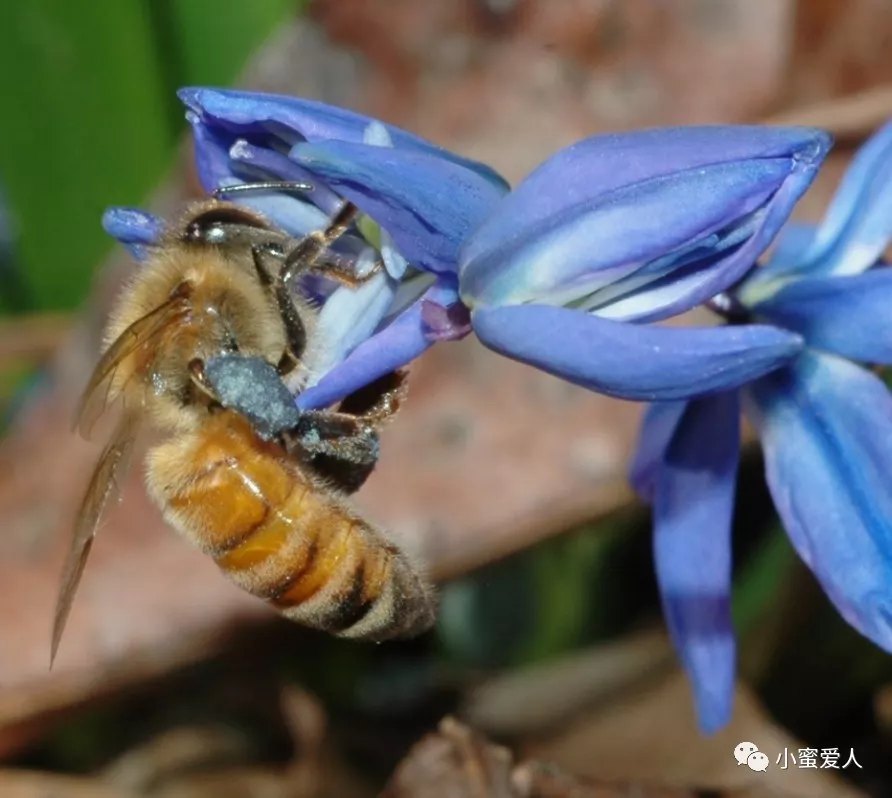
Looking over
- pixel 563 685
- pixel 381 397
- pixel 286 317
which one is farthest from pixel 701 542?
pixel 563 685

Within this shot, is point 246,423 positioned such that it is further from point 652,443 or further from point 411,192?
point 652,443

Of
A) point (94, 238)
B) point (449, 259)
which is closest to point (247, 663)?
point (94, 238)

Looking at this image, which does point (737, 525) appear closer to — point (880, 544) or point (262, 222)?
point (880, 544)

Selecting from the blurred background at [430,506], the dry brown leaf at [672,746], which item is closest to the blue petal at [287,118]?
the blurred background at [430,506]

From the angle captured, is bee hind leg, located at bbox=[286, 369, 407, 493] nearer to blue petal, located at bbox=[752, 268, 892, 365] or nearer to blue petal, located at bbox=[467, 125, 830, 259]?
blue petal, located at bbox=[467, 125, 830, 259]

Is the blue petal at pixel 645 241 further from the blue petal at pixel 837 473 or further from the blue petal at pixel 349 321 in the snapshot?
the blue petal at pixel 837 473
